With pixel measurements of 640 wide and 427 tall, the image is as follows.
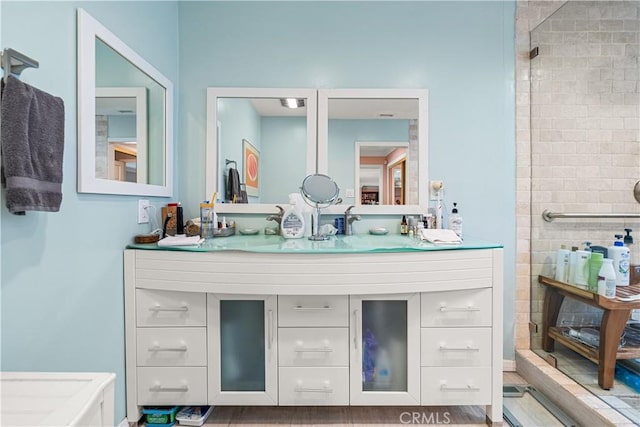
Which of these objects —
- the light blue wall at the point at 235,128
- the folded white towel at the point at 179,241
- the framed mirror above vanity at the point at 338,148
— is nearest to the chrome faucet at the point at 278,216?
the framed mirror above vanity at the point at 338,148

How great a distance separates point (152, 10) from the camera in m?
1.81

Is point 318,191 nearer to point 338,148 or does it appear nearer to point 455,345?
point 338,148

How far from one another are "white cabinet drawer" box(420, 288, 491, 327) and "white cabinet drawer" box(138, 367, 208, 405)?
3.71 feet

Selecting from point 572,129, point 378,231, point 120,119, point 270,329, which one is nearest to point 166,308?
point 270,329

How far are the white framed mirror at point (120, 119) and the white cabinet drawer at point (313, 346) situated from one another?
1.05m

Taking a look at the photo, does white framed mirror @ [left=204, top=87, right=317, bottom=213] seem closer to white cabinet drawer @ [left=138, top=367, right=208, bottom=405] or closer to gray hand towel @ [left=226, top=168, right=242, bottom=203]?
gray hand towel @ [left=226, top=168, right=242, bottom=203]

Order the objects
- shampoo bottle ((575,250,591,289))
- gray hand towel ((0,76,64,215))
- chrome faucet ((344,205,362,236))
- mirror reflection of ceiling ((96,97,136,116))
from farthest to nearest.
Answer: chrome faucet ((344,205,362,236)) < shampoo bottle ((575,250,591,289)) < mirror reflection of ceiling ((96,97,136,116)) < gray hand towel ((0,76,64,215))

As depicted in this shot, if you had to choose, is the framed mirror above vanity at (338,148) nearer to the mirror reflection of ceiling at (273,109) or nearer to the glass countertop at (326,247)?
the mirror reflection of ceiling at (273,109)

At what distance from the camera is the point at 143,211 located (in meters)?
1.71

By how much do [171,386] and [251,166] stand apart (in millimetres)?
1283

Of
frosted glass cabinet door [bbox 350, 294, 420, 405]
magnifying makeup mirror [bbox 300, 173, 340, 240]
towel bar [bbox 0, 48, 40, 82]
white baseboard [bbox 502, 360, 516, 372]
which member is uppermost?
towel bar [bbox 0, 48, 40, 82]

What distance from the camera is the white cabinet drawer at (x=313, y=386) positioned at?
1.59 metres

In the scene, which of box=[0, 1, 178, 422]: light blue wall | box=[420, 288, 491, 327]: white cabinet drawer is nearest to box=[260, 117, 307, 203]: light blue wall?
box=[0, 1, 178, 422]: light blue wall

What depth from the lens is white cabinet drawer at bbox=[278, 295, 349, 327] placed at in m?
1.59
